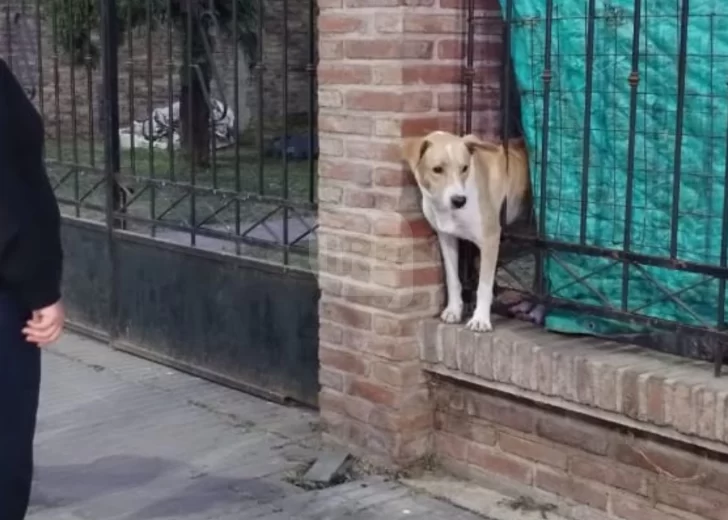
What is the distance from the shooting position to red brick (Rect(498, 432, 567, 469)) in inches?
168

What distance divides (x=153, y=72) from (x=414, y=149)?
10.3 ft

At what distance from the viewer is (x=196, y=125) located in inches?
249

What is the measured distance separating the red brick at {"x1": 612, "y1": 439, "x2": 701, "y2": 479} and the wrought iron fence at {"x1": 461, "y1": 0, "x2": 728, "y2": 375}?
0.32 metres

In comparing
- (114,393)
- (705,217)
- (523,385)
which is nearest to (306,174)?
(114,393)

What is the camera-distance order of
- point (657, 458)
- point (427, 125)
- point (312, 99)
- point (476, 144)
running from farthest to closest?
point (312, 99)
point (427, 125)
point (476, 144)
point (657, 458)

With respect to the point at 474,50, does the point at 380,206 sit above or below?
below

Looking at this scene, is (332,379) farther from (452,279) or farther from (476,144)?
(476,144)

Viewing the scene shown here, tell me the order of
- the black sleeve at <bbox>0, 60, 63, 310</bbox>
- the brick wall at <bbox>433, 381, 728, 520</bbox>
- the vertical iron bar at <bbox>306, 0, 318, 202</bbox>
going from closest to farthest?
the black sleeve at <bbox>0, 60, 63, 310</bbox> < the brick wall at <bbox>433, 381, 728, 520</bbox> < the vertical iron bar at <bbox>306, 0, 318, 202</bbox>

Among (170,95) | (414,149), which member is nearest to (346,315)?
(414,149)

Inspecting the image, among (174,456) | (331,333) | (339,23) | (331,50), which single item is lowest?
(174,456)

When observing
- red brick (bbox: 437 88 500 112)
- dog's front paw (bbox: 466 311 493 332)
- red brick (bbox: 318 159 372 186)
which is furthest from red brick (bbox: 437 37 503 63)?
dog's front paw (bbox: 466 311 493 332)

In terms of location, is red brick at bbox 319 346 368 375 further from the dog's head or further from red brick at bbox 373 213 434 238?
the dog's head

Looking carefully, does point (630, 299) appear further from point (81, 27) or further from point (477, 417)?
point (81, 27)

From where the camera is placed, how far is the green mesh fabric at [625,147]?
12.8 feet
